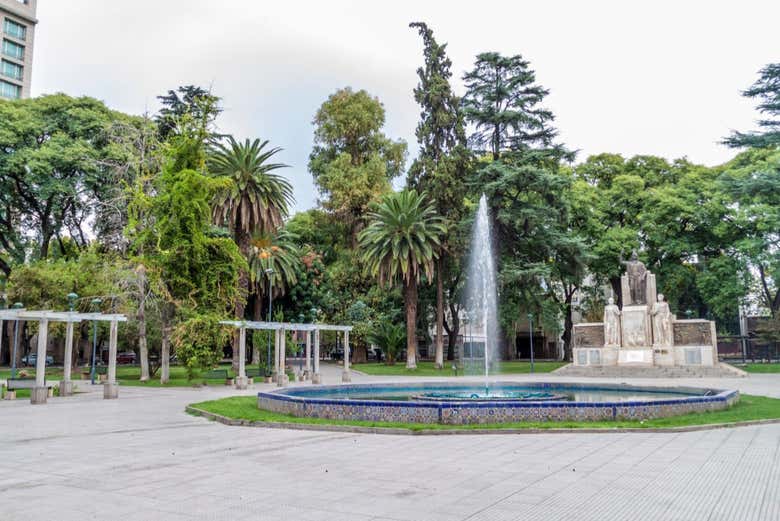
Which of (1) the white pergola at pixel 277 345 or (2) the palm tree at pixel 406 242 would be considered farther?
(2) the palm tree at pixel 406 242

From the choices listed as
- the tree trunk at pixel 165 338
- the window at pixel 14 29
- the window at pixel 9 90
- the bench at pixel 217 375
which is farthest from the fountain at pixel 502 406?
the window at pixel 14 29

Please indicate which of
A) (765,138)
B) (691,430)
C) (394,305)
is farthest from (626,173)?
(691,430)

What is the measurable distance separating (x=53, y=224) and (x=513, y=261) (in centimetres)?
3201

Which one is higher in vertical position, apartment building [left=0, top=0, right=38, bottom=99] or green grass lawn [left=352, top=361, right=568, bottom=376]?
apartment building [left=0, top=0, right=38, bottom=99]

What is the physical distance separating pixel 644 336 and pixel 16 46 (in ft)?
232

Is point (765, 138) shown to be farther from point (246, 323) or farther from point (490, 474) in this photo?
point (490, 474)

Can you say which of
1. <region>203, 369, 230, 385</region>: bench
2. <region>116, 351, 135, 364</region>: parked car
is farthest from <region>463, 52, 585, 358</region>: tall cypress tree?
<region>116, 351, 135, 364</region>: parked car

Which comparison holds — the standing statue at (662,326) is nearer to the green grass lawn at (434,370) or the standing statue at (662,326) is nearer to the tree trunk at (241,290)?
the green grass lawn at (434,370)

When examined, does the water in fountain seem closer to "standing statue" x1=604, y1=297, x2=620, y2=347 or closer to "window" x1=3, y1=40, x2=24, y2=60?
"standing statue" x1=604, y1=297, x2=620, y2=347

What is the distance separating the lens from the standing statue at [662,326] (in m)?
31.5

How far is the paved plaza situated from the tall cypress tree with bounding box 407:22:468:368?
2884cm

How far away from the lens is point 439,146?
40531 millimetres

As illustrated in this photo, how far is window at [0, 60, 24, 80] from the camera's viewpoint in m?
64.4

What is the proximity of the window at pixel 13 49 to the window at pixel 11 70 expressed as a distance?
3.10 feet
